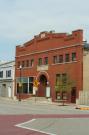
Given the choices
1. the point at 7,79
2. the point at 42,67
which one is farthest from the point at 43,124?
the point at 7,79

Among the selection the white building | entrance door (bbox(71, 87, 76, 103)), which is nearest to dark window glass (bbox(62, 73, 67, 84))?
entrance door (bbox(71, 87, 76, 103))

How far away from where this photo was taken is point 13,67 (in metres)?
86.1

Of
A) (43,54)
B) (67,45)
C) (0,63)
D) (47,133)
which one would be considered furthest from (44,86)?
(47,133)

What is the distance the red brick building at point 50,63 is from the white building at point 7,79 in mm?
2530

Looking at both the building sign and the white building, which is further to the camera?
the white building

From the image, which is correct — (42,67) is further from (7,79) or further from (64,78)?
(7,79)

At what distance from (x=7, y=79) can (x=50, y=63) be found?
19434 millimetres

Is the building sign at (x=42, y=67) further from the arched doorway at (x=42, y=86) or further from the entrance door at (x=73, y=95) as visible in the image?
the entrance door at (x=73, y=95)

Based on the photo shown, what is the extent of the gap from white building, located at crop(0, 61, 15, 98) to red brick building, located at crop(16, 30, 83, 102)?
2.53 meters

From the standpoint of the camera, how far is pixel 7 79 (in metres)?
88.6

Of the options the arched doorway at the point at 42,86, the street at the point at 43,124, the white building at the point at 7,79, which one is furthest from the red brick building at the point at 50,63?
the street at the point at 43,124

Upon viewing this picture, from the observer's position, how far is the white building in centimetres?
8602

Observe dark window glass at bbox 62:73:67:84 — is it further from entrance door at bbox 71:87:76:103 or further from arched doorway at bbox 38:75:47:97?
arched doorway at bbox 38:75:47:97

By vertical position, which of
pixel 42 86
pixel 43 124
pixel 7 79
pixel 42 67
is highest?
pixel 42 67
